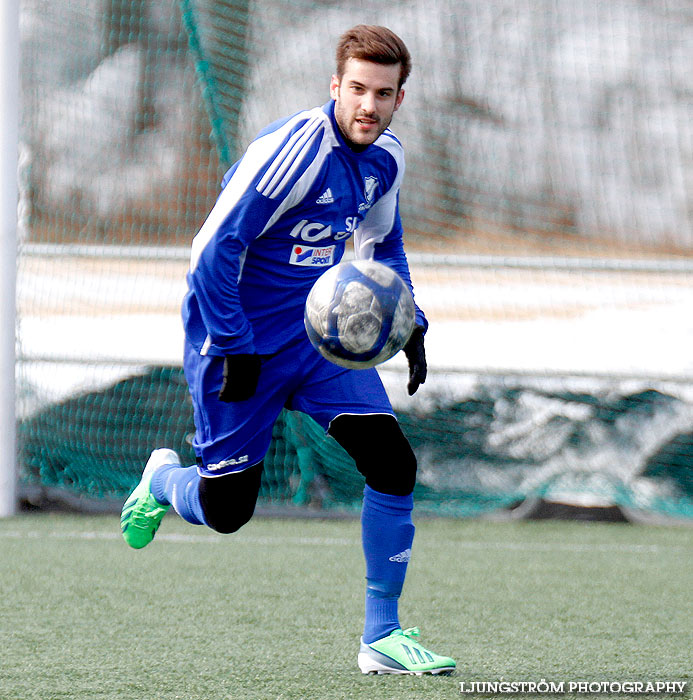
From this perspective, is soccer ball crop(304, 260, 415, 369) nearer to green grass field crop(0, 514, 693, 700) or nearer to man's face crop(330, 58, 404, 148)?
man's face crop(330, 58, 404, 148)

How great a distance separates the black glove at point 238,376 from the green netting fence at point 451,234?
3386 mm

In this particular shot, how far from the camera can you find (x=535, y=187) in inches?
266

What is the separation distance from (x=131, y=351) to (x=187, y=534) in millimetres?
1392

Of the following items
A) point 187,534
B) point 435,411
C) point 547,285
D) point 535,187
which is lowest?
point 187,534

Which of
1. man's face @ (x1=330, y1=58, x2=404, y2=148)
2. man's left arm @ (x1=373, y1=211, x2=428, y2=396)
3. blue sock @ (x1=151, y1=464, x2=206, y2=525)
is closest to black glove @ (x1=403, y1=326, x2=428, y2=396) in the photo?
man's left arm @ (x1=373, y1=211, x2=428, y2=396)

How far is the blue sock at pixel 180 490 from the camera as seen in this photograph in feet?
11.8

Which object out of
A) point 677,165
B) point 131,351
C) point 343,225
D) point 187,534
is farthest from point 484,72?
point 343,225

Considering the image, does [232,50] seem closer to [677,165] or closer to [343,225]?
[677,165]

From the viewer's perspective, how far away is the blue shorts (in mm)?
3336

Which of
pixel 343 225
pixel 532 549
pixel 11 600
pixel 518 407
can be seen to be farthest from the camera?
pixel 518 407

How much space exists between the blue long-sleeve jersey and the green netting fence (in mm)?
3101

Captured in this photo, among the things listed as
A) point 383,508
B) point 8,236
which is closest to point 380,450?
point 383,508

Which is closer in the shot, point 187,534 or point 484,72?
point 187,534

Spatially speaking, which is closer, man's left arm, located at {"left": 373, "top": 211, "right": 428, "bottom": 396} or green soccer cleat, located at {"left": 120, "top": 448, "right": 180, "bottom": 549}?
man's left arm, located at {"left": 373, "top": 211, "right": 428, "bottom": 396}
